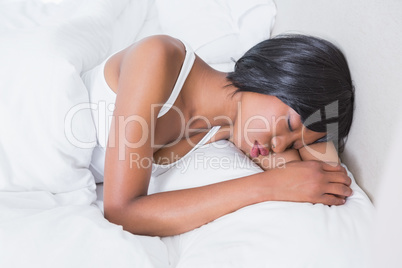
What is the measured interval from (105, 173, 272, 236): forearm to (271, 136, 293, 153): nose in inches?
6.5

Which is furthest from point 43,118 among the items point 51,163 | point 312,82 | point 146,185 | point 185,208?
point 312,82

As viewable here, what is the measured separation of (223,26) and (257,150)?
2.02 feet

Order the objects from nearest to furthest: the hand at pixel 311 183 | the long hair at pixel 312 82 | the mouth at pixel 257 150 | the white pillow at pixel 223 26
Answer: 1. the hand at pixel 311 183
2. the long hair at pixel 312 82
3. the mouth at pixel 257 150
4. the white pillow at pixel 223 26

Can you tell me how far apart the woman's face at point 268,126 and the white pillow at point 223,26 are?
463 mm

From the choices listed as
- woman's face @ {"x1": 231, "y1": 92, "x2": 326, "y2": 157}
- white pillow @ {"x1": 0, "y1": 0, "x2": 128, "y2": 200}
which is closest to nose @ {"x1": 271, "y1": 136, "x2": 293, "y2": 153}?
woman's face @ {"x1": 231, "y1": 92, "x2": 326, "y2": 157}

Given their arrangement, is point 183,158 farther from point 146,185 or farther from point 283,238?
point 283,238

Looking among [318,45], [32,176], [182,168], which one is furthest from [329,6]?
[32,176]

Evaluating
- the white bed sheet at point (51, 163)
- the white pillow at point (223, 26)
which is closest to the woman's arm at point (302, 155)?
the white bed sheet at point (51, 163)

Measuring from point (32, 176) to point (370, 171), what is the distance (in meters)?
0.79

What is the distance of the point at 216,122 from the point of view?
114cm

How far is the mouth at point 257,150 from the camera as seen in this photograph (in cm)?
Result: 105

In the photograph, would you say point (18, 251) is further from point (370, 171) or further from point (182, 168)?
point (370, 171)

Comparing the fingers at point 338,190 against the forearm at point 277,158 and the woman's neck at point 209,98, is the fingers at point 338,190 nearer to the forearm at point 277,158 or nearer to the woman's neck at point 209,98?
the forearm at point 277,158

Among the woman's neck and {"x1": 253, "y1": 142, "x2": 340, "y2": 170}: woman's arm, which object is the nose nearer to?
{"x1": 253, "y1": 142, "x2": 340, "y2": 170}: woman's arm
